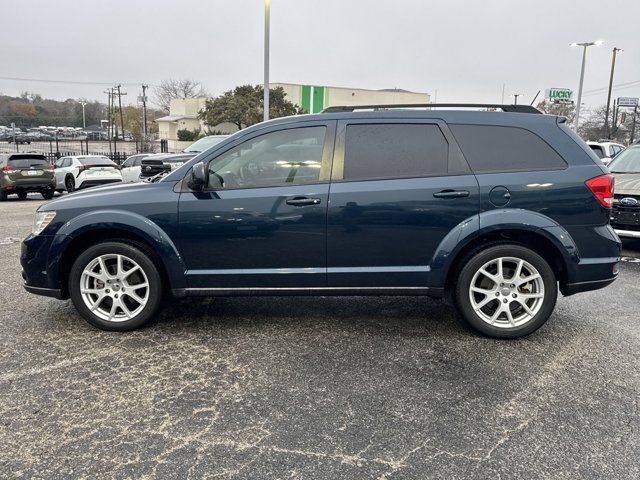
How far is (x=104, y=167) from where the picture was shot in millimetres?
18359

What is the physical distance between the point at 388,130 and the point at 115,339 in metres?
2.79

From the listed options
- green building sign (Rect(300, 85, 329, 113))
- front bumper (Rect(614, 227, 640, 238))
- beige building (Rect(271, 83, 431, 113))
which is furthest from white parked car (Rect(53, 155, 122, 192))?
green building sign (Rect(300, 85, 329, 113))

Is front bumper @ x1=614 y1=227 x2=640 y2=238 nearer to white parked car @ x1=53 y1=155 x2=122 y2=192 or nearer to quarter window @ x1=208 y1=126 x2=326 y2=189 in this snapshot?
quarter window @ x1=208 y1=126 x2=326 y2=189

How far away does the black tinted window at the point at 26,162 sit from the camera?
1642 centimetres

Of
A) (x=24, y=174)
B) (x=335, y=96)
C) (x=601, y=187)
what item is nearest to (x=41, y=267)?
(x=601, y=187)

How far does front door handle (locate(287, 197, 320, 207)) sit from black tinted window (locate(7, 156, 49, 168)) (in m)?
15.6

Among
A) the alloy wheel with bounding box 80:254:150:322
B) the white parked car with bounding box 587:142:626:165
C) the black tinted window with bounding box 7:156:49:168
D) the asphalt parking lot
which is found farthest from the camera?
the black tinted window with bounding box 7:156:49:168

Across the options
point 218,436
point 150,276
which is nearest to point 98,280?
point 150,276

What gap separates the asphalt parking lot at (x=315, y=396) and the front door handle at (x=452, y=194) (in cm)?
117

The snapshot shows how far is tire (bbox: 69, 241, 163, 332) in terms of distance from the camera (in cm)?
419

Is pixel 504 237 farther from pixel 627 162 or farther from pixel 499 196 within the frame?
pixel 627 162

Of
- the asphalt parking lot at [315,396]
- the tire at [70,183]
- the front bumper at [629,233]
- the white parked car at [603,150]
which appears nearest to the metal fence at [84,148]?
the tire at [70,183]

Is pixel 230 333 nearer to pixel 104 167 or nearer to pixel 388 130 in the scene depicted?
pixel 388 130

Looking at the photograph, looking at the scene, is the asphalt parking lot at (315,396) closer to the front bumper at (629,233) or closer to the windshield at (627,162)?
the front bumper at (629,233)
